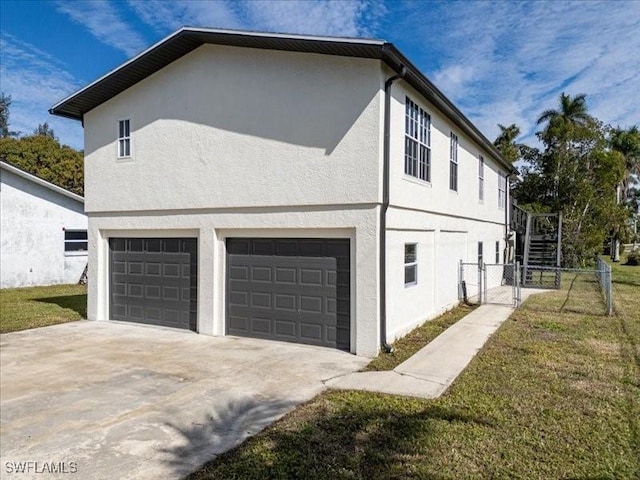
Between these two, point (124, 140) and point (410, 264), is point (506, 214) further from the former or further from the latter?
point (124, 140)

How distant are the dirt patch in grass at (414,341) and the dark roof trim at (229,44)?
514 centimetres

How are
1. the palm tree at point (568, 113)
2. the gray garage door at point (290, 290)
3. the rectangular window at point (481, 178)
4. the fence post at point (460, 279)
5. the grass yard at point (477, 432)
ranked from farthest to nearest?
the palm tree at point (568, 113)
the rectangular window at point (481, 178)
the fence post at point (460, 279)
the gray garage door at point (290, 290)
the grass yard at point (477, 432)

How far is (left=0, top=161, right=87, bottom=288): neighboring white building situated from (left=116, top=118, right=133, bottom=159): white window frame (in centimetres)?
1046

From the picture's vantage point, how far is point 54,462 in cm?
443

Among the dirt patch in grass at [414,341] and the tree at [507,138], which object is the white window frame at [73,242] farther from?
the tree at [507,138]

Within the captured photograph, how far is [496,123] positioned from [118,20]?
109ft

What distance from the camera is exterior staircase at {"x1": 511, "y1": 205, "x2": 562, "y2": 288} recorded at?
20.4m

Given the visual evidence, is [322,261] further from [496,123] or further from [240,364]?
[496,123]

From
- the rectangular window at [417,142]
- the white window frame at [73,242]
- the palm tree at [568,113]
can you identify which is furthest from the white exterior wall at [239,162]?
the palm tree at [568,113]

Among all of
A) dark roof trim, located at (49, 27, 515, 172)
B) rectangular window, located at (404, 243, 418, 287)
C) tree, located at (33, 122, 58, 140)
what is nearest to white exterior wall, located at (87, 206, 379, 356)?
rectangular window, located at (404, 243, 418, 287)

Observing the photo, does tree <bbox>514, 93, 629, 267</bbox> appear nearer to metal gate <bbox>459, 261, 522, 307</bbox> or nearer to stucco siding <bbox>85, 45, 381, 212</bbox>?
metal gate <bbox>459, 261, 522, 307</bbox>

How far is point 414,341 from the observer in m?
9.30

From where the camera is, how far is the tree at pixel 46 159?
34656 mm

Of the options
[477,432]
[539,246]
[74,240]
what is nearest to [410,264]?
[477,432]
